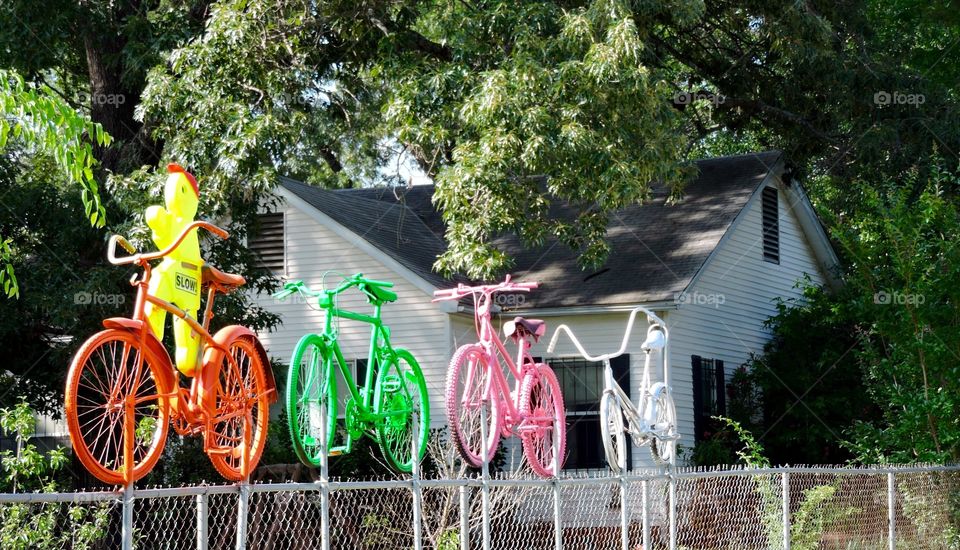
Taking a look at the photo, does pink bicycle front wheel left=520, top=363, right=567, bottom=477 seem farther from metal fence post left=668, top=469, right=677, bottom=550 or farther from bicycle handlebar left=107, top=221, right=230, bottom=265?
bicycle handlebar left=107, top=221, right=230, bottom=265

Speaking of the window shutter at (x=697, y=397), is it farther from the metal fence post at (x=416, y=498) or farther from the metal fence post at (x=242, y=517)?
the metal fence post at (x=242, y=517)

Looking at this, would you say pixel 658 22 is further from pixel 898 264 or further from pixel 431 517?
pixel 431 517

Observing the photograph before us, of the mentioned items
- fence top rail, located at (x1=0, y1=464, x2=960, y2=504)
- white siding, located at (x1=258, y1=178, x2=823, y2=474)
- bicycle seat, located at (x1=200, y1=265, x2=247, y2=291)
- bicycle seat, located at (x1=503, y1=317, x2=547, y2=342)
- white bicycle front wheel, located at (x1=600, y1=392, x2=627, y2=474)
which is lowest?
fence top rail, located at (x1=0, y1=464, x2=960, y2=504)

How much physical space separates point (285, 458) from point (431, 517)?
13.0ft

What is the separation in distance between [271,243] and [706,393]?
7.04m

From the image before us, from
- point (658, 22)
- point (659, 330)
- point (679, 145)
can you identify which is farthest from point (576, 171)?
point (659, 330)

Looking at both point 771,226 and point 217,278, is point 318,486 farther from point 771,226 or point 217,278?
→ point 771,226

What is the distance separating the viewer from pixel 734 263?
19203 mm

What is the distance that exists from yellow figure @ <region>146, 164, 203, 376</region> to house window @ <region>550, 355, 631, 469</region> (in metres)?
11.9

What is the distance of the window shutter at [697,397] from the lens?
58.1 ft

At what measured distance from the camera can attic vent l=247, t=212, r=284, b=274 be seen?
18.1 meters

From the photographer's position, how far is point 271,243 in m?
18.2

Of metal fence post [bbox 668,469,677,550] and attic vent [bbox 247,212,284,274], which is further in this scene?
attic vent [bbox 247,212,284,274]

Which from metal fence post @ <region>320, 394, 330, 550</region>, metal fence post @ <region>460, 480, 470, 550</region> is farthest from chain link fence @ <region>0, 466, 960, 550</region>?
metal fence post @ <region>320, 394, 330, 550</region>
